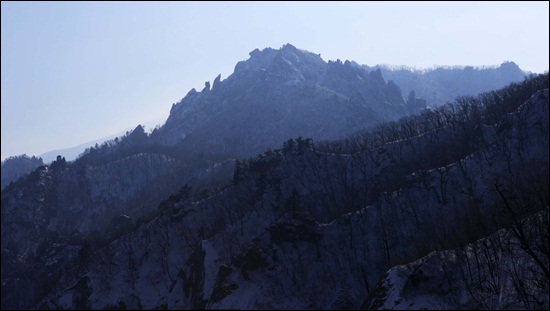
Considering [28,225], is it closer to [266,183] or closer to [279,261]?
[266,183]

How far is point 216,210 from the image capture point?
433ft

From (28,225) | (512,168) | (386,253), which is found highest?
(28,225)

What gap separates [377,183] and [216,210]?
47801 millimetres

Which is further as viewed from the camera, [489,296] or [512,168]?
[512,168]

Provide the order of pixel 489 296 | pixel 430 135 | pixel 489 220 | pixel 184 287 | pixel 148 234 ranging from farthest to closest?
pixel 430 135
pixel 148 234
pixel 184 287
pixel 489 220
pixel 489 296

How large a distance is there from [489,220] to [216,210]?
75986mm

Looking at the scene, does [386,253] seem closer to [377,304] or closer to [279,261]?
[279,261]

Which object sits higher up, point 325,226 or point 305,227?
point 305,227

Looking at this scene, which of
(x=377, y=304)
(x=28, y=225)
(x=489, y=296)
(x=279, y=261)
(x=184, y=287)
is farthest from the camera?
(x=28, y=225)

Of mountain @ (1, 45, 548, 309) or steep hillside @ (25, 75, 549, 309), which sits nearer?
steep hillside @ (25, 75, 549, 309)

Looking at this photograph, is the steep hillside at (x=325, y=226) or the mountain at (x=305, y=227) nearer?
the steep hillside at (x=325, y=226)

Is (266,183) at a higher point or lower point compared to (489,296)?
higher

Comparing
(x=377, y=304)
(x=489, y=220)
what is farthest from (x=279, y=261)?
(x=489, y=220)

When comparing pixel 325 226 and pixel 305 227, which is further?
pixel 325 226
